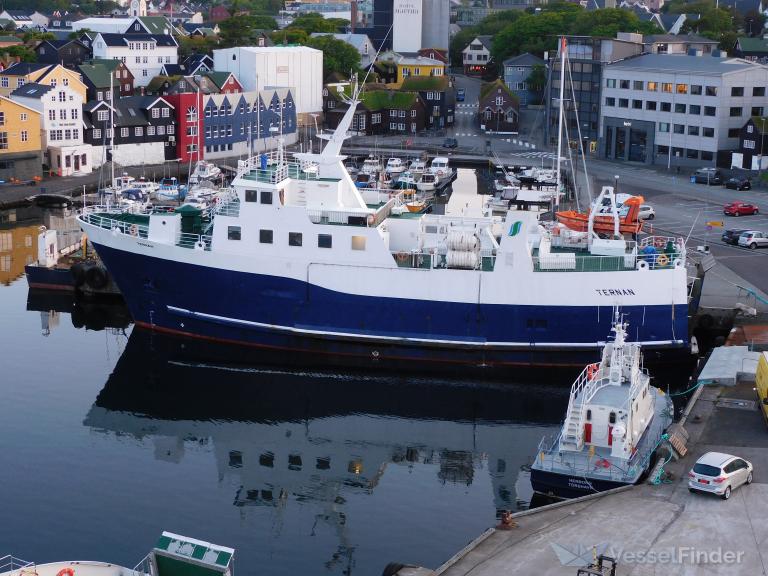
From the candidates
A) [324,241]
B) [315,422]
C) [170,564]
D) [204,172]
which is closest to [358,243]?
[324,241]

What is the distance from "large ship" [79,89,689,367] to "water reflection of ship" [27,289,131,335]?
3.94 meters

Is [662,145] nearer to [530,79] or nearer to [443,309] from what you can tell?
[530,79]

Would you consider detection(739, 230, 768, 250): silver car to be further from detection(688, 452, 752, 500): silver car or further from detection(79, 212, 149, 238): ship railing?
detection(688, 452, 752, 500): silver car

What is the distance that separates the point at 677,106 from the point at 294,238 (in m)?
36.2

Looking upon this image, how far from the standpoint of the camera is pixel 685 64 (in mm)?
63188

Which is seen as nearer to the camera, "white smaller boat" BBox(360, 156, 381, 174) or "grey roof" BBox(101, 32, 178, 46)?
"white smaller boat" BBox(360, 156, 381, 174)

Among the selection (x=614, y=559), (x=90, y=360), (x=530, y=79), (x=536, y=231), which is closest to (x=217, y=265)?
(x=90, y=360)

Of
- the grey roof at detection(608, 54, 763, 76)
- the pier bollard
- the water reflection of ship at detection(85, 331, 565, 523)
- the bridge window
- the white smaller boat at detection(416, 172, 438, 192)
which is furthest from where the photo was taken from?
the grey roof at detection(608, 54, 763, 76)

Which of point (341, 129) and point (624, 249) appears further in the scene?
point (341, 129)

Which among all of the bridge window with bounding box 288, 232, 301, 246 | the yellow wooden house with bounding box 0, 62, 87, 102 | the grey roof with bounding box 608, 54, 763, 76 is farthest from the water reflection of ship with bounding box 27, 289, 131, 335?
the grey roof with bounding box 608, 54, 763, 76

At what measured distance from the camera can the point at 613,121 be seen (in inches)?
2601

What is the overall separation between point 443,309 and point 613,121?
3790cm

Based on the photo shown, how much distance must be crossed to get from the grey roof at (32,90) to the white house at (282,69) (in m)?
14.4

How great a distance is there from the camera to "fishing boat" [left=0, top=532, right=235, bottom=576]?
17.8 meters
